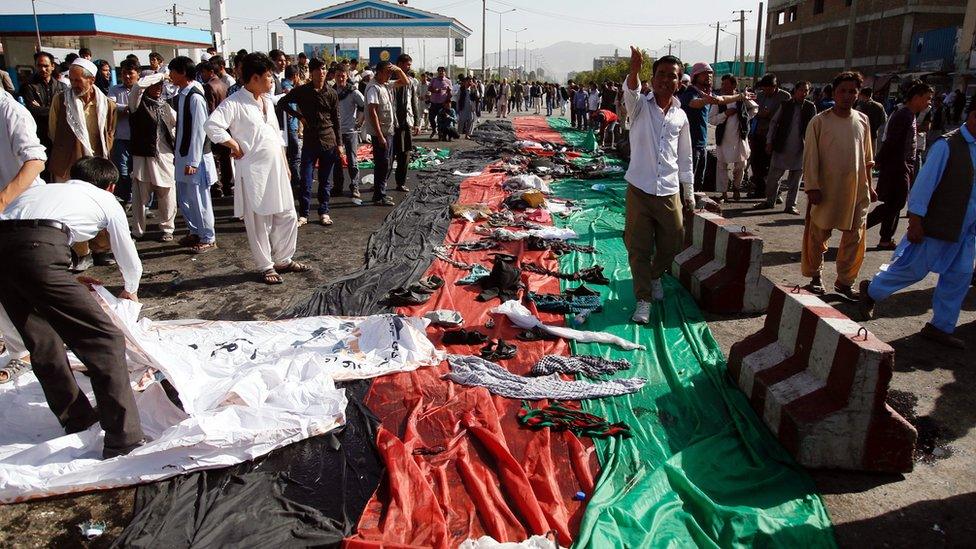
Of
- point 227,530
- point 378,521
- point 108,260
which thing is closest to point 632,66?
point 378,521

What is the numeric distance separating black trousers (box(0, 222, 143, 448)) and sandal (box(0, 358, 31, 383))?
0.84 meters

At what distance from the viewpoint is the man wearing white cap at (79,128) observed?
6.30 meters

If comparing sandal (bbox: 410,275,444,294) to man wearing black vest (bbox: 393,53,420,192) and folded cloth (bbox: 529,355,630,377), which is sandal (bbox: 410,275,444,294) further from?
man wearing black vest (bbox: 393,53,420,192)

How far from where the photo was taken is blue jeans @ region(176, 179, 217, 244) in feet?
22.5

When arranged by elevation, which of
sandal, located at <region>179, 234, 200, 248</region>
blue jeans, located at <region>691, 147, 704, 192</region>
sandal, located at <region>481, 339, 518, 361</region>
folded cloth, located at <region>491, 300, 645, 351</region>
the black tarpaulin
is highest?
blue jeans, located at <region>691, 147, 704, 192</region>

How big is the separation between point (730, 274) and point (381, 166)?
226 inches

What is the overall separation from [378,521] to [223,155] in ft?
26.8

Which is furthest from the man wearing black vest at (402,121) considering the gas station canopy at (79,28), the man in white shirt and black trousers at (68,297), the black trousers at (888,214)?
the gas station canopy at (79,28)

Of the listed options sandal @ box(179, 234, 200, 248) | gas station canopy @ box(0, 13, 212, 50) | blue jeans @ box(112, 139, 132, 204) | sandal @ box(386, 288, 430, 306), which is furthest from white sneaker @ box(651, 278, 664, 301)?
gas station canopy @ box(0, 13, 212, 50)

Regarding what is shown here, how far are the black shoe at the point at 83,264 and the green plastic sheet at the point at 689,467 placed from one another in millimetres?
4843

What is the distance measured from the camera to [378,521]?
2.93 meters

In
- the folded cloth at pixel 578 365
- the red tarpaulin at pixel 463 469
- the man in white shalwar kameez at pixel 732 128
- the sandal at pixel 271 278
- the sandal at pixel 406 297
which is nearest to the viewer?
the red tarpaulin at pixel 463 469

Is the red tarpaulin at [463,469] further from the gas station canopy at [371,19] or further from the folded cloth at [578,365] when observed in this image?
the gas station canopy at [371,19]

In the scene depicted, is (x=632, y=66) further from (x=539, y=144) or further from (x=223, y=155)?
(x=539, y=144)
